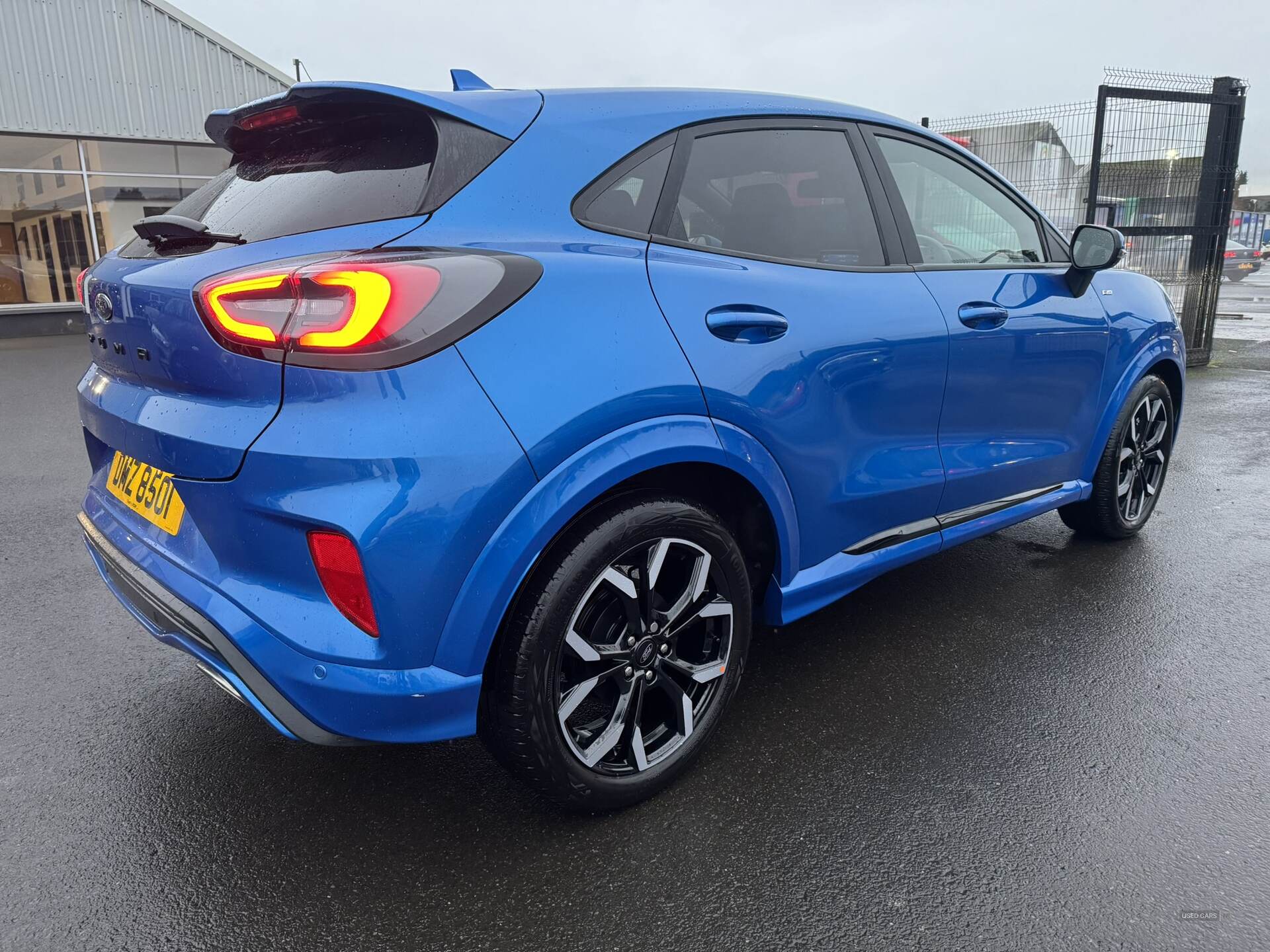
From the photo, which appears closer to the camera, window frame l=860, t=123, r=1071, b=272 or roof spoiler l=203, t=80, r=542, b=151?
roof spoiler l=203, t=80, r=542, b=151

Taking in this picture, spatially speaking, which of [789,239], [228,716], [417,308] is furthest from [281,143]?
[228,716]

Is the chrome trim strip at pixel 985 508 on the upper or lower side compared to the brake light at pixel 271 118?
lower

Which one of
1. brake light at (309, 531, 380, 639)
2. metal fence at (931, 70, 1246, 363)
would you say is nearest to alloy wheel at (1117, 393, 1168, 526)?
brake light at (309, 531, 380, 639)

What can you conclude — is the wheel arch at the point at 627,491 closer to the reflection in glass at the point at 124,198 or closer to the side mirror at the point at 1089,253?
the side mirror at the point at 1089,253

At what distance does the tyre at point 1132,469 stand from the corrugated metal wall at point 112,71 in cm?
1481

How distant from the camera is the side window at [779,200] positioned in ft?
7.49

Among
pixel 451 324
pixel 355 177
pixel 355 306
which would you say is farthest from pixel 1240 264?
pixel 355 306

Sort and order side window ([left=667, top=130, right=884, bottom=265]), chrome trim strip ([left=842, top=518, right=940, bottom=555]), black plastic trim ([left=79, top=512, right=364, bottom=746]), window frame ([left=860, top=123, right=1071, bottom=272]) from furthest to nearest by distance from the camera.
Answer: window frame ([left=860, top=123, right=1071, bottom=272]), chrome trim strip ([left=842, top=518, right=940, bottom=555]), side window ([left=667, top=130, right=884, bottom=265]), black plastic trim ([left=79, top=512, right=364, bottom=746])

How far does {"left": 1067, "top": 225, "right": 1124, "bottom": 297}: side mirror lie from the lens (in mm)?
3201

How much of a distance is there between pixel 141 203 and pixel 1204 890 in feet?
60.7

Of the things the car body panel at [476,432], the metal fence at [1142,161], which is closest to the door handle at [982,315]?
the car body panel at [476,432]

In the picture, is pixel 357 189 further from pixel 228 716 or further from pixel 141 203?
pixel 141 203

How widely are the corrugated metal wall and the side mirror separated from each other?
14690mm

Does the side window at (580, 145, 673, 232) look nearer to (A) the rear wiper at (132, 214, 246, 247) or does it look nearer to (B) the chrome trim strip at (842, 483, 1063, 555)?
(A) the rear wiper at (132, 214, 246, 247)
